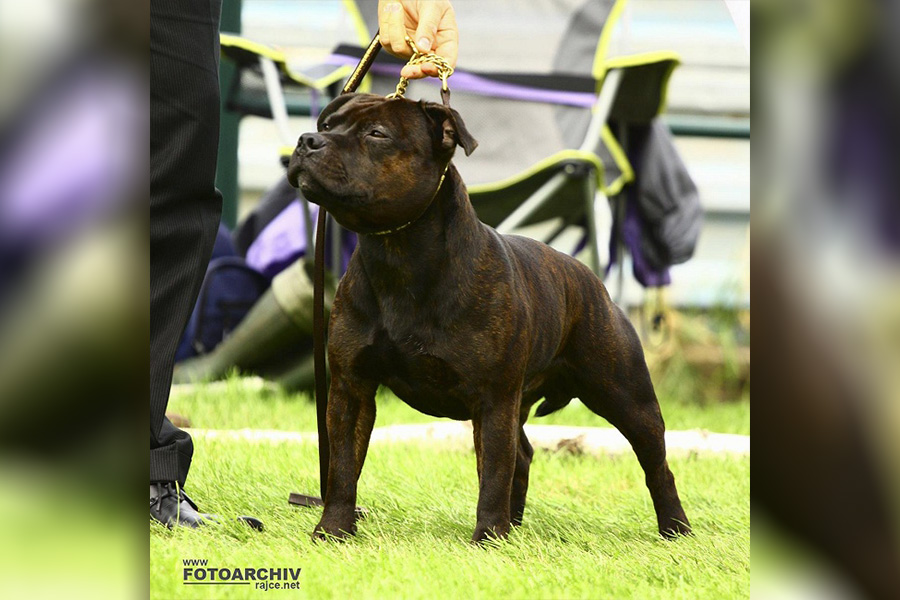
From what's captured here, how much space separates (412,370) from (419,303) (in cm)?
15

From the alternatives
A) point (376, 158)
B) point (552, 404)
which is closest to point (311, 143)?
point (376, 158)

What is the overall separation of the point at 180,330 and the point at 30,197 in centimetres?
139

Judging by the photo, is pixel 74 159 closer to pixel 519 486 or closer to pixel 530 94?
pixel 519 486

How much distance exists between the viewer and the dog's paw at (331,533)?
7.21ft

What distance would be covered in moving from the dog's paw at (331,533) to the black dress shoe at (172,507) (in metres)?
0.26

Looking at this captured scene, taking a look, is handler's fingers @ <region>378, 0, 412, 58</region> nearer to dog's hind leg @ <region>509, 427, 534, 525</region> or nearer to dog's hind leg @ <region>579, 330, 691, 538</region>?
dog's hind leg @ <region>579, 330, 691, 538</region>

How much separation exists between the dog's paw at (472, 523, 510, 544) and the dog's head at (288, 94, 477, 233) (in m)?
0.70

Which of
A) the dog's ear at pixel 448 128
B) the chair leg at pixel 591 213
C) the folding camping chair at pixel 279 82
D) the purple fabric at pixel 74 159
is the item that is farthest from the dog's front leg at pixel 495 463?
the chair leg at pixel 591 213

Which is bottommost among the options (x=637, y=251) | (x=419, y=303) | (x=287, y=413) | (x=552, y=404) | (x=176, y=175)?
(x=287, y=413)

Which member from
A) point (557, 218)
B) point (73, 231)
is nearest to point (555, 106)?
point (557, 218)

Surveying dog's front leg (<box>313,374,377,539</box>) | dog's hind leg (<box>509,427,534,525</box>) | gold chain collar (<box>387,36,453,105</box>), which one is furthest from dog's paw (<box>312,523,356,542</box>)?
gold chain collar (<box>387,36,453,105</box>)

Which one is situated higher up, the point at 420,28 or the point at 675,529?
the point at 420,28

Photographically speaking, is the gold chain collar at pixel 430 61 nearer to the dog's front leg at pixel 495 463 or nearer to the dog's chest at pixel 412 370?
the dog's chest at pixel 412 370

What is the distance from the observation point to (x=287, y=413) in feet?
14.4
